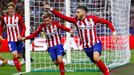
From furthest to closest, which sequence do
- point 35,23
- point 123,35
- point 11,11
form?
point 123,35 < point 35,23 < point 11,11

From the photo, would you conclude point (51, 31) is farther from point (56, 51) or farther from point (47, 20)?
point (56, 51)

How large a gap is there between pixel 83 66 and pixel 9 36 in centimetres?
267

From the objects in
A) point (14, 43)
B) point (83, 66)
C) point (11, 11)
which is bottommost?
point (83, 66)

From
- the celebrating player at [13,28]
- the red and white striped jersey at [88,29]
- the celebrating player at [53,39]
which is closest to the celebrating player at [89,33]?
the red and white striped jersey at [88,29]

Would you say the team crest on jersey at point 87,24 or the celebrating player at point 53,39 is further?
the celebrating player at point 53,39

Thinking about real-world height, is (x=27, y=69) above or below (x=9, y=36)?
A: below

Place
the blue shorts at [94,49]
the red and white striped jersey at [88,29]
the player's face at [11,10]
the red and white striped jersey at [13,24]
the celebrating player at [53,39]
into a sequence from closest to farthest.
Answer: the blue shorts at [94,49]
the red and white striped jersey at [88,29]
the celebrating player at [53,39]
the player's face at [11,10]
the red and white striped jersey at [13,24]

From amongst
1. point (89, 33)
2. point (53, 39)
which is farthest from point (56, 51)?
point (89, 33)

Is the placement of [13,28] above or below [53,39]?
above

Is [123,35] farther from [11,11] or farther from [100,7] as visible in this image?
[11,11]

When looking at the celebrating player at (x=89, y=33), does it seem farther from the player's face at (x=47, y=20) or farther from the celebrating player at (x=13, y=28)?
the celebrating player at (x=13, y=28)

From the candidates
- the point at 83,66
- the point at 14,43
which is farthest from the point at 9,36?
the point at 83,66

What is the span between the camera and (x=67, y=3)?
1539 centimetres

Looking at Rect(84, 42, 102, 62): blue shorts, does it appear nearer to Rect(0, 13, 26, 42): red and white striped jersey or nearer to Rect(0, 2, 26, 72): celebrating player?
Rect(0, 2, 26, 72): celebrating player
